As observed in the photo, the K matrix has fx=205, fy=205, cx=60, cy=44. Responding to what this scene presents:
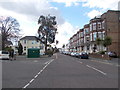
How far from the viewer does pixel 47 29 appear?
261ft

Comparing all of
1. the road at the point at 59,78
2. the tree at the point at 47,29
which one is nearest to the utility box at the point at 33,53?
the tree at the point at 47,29

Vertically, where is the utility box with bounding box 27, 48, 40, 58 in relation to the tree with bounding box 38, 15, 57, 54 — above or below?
below

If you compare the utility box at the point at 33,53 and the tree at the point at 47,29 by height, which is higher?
the tree at the point at 47,29

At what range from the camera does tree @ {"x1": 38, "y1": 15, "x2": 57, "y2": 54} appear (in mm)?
78812

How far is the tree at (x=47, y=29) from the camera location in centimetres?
7881

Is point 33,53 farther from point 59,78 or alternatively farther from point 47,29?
point 59,78

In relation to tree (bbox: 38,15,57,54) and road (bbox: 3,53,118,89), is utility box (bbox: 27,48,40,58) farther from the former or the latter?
road (bbox: 3,53,118,89)

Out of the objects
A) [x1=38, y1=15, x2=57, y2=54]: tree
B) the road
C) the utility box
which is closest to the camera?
the road

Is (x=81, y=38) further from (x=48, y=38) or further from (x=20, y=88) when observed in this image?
(x=20, y=88)

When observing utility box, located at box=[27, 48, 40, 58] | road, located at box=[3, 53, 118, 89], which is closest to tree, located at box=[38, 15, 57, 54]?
utility box, located at box=[27, 48, 40, 58]

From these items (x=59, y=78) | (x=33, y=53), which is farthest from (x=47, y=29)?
(x=59, y=78)

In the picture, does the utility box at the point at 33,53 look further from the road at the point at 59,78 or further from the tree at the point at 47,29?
the road at the point at 59,78

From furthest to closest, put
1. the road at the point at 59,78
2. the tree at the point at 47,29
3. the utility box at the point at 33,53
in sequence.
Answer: the tree at the point at 47,29, the utility box at the point at 33,53, the road at the point at 59,78

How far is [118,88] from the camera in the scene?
28.7ft
